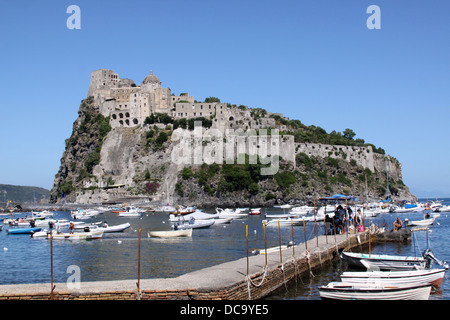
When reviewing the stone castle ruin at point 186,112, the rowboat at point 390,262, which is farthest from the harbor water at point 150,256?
the stone castle ruin at point 186,112

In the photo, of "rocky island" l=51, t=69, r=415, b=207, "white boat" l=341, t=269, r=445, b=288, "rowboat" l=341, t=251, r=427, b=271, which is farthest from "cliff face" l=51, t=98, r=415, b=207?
"white boat" l=341, t=269, r=445, b=288

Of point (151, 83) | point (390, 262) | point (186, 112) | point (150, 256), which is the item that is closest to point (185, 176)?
point (186, 112)

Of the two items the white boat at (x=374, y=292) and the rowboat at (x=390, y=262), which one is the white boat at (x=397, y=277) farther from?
the rowboat at (x=390, y=262)

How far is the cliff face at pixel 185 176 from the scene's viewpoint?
246 ft

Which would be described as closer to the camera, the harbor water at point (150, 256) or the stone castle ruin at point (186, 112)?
the harbor water at point (150, 256)

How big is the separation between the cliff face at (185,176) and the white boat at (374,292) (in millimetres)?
60284

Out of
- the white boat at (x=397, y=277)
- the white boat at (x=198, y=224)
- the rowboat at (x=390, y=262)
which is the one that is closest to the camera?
the white boat at (x=397, y=277)

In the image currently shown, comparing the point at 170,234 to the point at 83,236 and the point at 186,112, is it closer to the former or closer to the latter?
the point at 83,236

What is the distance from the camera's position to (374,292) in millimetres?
12680

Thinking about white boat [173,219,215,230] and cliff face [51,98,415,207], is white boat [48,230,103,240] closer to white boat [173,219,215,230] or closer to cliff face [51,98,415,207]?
white boat [173,219,215,230]

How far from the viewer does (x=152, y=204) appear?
242ft
